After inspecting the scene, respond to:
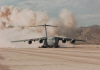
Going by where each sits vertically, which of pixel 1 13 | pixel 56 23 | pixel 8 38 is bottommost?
pixel 8 38

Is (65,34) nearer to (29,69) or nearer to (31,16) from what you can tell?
(31,16)

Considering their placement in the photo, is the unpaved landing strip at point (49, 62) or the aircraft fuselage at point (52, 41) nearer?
the unpaved landing strip at point (49, 62)

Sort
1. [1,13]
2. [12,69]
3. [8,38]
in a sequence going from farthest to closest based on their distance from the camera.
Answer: [1,13] < [8,38] < [12,69]

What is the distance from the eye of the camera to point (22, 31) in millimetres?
83938

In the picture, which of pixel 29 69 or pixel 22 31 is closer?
pixel 29 69

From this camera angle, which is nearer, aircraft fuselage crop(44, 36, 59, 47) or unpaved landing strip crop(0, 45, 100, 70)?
unpaved landing strip crop(0, 45, 100, 70)

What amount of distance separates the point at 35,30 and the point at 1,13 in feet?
72.9

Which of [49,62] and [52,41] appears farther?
[52,41]

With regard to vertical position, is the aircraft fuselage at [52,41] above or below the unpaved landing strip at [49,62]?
below

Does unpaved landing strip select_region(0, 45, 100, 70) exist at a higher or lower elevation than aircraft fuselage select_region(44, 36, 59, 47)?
higher

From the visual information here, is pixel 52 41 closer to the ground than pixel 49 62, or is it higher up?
closer to the ground

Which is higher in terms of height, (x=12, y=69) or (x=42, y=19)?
(x=42, y=19)

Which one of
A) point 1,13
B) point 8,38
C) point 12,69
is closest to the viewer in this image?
point 12,69

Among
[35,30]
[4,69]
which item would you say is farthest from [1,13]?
[4,69]
